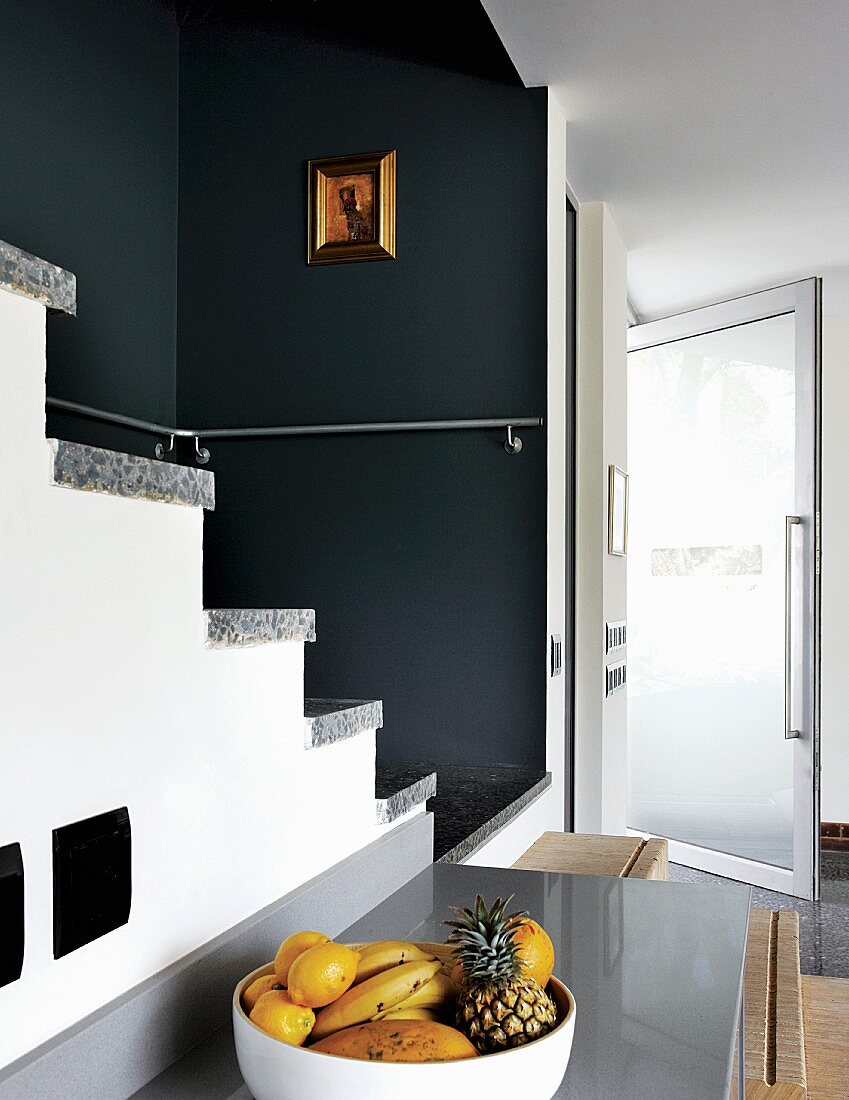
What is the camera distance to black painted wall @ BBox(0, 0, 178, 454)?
7.95ft

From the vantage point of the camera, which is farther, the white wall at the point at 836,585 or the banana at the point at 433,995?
the white wall at the point at 836,585

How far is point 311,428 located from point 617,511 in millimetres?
1362

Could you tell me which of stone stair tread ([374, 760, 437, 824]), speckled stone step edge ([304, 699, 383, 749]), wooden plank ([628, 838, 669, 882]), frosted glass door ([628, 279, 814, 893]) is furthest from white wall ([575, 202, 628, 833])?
speckled stone step edge ([304, 699, 383, 749])

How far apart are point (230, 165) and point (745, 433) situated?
2.56 m

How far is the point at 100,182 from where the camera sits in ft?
8.84

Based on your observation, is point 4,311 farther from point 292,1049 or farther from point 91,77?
point 91,77

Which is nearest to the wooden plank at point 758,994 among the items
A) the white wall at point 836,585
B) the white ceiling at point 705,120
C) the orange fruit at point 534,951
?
the orange fruit at point 534,951

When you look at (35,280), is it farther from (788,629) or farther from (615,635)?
(788,629)

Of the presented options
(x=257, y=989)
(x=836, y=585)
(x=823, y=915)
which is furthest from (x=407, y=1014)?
(x=836, y=585)

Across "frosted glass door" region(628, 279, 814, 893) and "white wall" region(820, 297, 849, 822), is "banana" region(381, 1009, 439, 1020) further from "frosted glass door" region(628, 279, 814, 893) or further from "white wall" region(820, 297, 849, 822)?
"white wall" region(820, 297, 849, 822)

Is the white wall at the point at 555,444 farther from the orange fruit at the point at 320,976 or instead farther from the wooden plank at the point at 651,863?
the orange fruit at the point at 320,976

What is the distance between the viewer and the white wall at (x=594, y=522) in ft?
11.7

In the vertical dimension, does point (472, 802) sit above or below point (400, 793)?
below

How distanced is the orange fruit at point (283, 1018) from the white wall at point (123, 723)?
15cm
